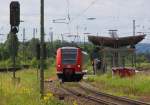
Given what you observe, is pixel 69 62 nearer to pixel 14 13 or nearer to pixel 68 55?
pixel 68 55

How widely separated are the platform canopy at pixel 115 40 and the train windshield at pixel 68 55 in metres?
7.71

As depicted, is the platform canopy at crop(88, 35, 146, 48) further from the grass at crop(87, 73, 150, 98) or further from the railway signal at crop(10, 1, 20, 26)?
the railway signal at crop(10, 1, 20, 26)

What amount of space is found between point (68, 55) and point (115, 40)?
377 inches

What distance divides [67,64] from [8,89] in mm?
23289

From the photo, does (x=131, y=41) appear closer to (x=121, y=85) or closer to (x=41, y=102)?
(x=121, y=85)

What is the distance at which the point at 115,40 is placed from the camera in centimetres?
5575

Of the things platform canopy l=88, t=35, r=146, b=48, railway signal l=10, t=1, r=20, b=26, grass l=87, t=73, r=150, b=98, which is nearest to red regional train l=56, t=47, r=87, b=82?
grass l=87, t=73, r=150, b=98

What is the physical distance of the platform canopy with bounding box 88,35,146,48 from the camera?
182 feet

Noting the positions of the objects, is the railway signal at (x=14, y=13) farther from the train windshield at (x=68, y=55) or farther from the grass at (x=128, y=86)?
the train windshield at (x=68, y=55)

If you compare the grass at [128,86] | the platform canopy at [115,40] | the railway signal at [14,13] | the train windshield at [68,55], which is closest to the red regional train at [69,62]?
the train windshield at [68,55]

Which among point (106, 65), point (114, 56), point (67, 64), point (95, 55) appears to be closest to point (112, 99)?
point (67, 64)

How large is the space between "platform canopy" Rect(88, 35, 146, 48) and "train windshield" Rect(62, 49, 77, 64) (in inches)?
304

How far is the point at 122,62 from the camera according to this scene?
56.1 metres

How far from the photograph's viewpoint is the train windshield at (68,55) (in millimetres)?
47281
